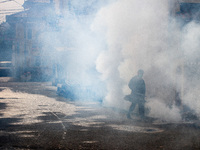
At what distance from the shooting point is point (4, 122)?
7895 mm

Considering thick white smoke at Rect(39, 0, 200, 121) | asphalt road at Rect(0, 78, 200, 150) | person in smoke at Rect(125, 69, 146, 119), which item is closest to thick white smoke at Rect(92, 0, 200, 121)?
thick white smoke at Rect(39, 0, 200, 121)

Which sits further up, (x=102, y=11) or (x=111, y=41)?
(x=102, y=11)

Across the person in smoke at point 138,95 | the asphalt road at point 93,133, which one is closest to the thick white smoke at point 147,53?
the person in smoke at point 138,95

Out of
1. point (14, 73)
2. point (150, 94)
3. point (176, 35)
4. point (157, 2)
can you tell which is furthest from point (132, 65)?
point (14, 73)

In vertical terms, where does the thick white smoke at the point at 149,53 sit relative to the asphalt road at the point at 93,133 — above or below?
above

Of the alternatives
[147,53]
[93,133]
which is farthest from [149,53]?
[93,133]

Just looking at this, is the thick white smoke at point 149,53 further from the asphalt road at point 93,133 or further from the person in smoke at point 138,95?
the asphalt road at point 93,133

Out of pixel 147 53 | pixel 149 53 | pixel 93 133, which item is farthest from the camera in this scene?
pixel 147 53

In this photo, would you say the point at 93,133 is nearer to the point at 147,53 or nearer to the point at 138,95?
the point at 138,95

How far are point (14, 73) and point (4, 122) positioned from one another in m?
31.2

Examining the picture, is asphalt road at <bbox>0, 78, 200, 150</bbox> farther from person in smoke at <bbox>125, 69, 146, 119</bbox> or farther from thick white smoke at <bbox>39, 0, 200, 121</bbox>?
thick white smoke at <bbox>39, 0, 200, 121</bbox>

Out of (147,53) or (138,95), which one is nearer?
(138,95)

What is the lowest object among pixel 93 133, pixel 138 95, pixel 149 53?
pixel 93 133

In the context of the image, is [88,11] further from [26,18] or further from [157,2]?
[26,18]
